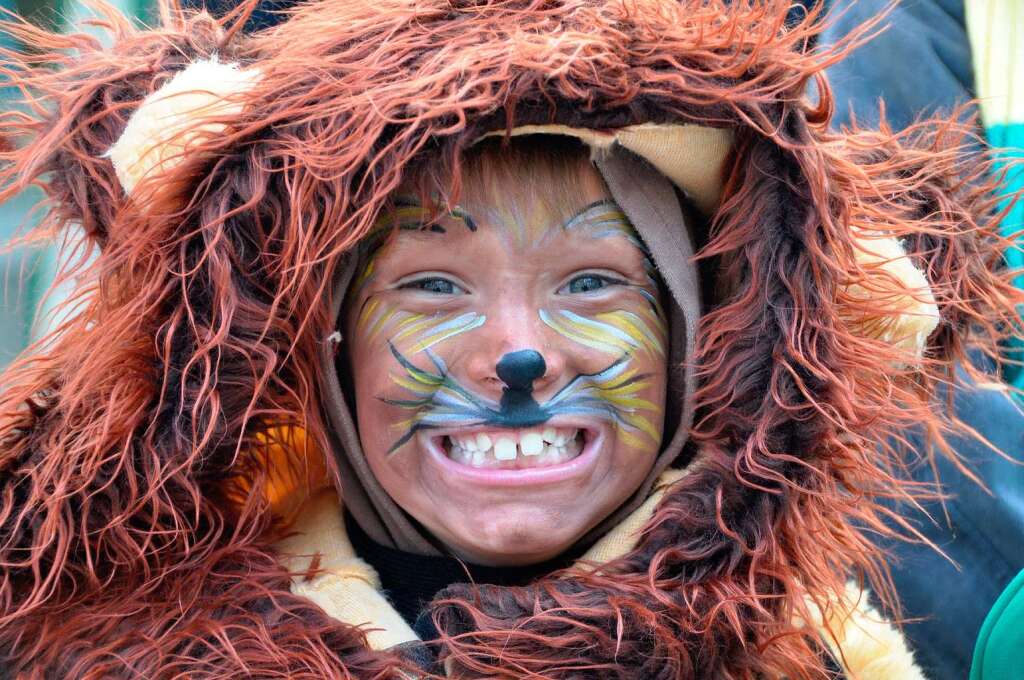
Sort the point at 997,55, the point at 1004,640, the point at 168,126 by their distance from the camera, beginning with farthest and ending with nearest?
the point at 997,55
the point at 1004,640
the point at 168,126

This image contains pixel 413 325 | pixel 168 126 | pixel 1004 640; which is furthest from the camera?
pixel 1004 640

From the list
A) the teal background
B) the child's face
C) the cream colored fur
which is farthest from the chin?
the teal background

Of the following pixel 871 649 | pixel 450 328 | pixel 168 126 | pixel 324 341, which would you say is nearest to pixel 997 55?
pixel 871 649

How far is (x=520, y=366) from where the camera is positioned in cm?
124

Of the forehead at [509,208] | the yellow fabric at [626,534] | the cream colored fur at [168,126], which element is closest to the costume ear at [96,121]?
the cream colored fur at [168,126]

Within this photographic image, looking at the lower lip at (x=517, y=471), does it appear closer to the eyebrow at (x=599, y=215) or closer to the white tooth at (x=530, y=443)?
the white tooth at (x=530, y=443)

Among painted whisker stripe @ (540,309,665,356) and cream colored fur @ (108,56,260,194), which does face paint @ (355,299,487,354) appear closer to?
painted whisker stripe @ (540,309,665,356)

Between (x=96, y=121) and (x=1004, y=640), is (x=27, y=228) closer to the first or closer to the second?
(x=96, y=121)

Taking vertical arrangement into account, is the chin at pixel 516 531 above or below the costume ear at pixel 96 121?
below

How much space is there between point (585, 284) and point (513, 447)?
21 cm

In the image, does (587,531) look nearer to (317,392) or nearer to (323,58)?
(317,392)

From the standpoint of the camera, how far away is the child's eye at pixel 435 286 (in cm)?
129

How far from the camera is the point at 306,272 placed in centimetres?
119

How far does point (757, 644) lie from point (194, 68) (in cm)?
87
